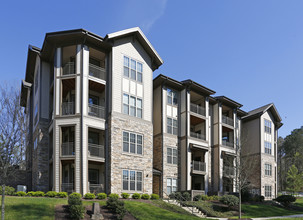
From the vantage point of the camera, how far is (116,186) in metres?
22.6

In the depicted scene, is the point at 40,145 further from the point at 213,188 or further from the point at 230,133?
the point at 230,133

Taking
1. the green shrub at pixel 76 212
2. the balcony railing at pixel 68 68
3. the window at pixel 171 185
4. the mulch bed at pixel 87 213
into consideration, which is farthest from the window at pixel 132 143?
the green shrub at pixel 76 212

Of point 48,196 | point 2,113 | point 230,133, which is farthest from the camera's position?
point 230,133

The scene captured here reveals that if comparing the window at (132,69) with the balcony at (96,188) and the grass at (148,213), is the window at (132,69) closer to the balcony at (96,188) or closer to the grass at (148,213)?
the balcony at (96,188)

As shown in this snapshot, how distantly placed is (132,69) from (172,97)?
7.31 meters

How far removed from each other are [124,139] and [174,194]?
8.21 m

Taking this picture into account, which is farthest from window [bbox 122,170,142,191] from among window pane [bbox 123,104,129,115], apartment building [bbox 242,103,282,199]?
apartment building [bbox 242,103,282,199]

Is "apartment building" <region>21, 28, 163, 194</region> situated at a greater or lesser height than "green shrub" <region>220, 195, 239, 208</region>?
greater

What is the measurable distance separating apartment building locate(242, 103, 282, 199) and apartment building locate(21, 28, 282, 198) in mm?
7394

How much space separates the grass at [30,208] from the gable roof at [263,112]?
94.8ft

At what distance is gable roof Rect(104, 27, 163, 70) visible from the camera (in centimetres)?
2435

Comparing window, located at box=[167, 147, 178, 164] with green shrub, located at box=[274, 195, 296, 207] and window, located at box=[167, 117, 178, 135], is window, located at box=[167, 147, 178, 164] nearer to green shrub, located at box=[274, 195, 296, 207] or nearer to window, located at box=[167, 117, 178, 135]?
window, located at box=[167, 117, 178, 135]

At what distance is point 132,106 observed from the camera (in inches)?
990

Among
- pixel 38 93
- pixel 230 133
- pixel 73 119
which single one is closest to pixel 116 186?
pixel 73 119
